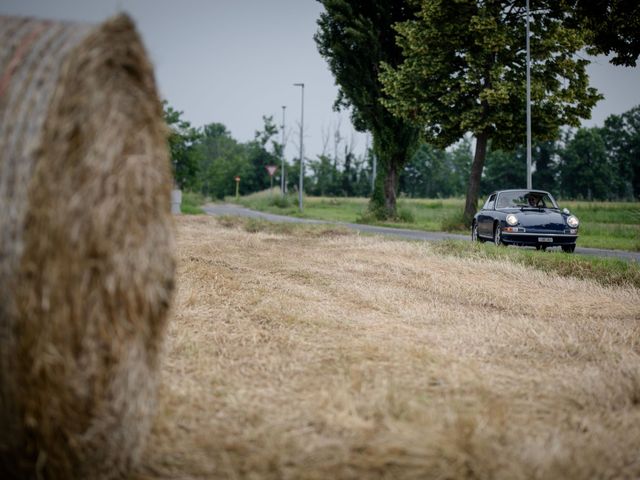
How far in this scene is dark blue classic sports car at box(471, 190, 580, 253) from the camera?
11.5 metres

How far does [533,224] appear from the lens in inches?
455

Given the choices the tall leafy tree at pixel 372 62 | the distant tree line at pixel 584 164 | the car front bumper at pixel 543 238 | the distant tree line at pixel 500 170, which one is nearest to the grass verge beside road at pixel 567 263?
the car front bumper at pixel 543 238

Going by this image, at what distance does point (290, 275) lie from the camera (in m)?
6.97

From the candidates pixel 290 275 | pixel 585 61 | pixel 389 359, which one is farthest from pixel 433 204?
pixel 389 359

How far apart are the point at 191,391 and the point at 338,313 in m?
2.15

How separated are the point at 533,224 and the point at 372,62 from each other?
1393 centimetres

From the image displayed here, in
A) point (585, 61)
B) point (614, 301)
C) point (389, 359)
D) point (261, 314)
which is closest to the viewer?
point (389, 359)

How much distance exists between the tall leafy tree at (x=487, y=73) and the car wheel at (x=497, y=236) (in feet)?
26.5

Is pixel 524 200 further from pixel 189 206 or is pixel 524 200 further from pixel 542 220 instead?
pixel 189 206

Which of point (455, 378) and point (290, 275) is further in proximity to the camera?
point (290, 275)

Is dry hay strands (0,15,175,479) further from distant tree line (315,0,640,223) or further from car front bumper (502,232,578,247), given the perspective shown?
distant tree line (315,0,640,223)

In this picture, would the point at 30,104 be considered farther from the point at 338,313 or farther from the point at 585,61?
the point at 585,61

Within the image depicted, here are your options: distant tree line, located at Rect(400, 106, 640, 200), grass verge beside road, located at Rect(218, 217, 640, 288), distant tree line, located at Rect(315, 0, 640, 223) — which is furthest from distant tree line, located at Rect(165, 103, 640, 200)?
grass verge beside road, located at Rect(218, 217, 640, 288)

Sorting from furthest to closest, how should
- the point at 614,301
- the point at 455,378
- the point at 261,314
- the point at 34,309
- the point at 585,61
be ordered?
1. the point at 585,61
2. the point at 614,301
3. the point at 261,314
4. the point at 455,378
5. the point at 34,309
